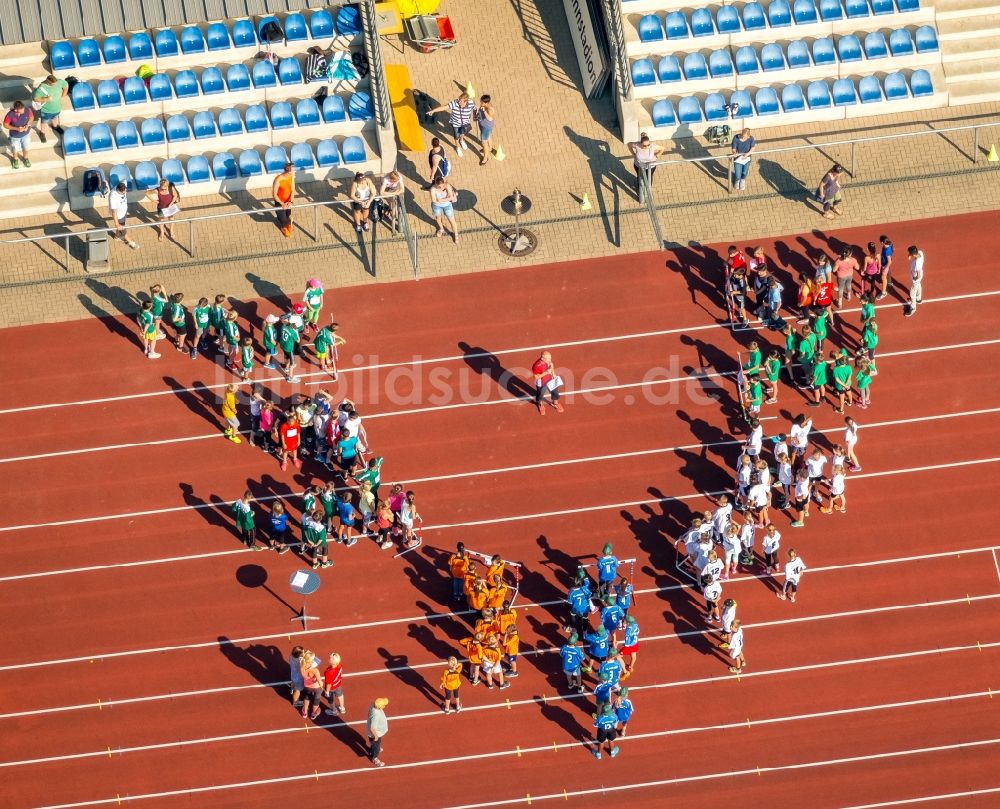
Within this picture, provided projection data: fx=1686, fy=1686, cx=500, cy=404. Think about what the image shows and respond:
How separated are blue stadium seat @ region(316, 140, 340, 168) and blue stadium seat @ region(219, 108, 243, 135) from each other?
161 cm

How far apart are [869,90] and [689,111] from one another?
11.9 feet

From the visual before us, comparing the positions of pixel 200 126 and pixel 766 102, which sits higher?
pixel 200 126

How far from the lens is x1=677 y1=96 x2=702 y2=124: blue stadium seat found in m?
32.9

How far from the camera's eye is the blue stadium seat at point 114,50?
33000 millimetres

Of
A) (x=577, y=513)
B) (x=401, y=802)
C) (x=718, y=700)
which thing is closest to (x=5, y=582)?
(x=401, y=802)

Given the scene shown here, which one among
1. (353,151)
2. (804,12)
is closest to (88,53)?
(353,151)

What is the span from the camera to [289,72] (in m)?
32.8

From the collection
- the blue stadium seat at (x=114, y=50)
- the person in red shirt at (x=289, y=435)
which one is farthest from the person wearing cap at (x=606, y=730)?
the blue stadium seat at (x=114, y=50)

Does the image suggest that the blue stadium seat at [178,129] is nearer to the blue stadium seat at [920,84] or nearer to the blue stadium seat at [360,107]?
the blue stadium seat at [360,107]

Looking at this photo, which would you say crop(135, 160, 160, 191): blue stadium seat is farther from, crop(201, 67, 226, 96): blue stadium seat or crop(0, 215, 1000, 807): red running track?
crop(0, 215, 1000, 807): red running track

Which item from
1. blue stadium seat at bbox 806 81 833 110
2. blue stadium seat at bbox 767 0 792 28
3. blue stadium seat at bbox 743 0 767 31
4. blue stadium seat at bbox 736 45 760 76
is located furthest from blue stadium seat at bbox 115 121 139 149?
blue stadium seat at bbox 806 81 833 110

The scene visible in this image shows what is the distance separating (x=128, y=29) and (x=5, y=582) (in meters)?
10.8

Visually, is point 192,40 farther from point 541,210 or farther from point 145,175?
point 541,210

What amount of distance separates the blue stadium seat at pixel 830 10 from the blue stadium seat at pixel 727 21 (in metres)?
1.71
